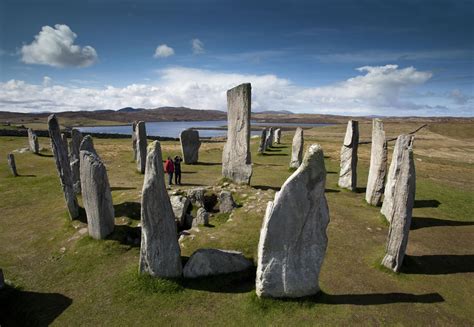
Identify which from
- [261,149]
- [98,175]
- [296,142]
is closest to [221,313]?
[98,175]

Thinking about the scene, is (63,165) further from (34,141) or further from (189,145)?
(34,141)

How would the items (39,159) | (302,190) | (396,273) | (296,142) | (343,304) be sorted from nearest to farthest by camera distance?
(302,190)
(343,304)
(396,273)
(296,142)
(39,159)

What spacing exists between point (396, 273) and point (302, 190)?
529cm

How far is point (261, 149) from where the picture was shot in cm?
3478

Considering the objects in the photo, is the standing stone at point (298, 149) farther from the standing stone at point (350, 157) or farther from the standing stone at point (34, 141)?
→ the standing stone at point (34, 141)

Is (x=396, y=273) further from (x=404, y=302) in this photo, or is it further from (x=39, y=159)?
(x=39, y=159)

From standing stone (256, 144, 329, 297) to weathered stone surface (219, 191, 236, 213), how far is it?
6.66 meters

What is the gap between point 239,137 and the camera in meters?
18.2

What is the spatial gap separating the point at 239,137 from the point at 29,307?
13.0 meters

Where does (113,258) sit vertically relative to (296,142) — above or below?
below

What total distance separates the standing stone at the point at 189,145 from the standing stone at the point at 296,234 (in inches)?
811

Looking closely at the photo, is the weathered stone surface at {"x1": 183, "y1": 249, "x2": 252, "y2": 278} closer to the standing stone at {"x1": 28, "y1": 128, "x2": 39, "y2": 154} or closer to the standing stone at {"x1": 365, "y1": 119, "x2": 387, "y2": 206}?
the standing stone at {"x1": 365, "y1": 119, "x2": 387, "y2": 206}

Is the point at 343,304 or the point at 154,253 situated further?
the point at 154,253

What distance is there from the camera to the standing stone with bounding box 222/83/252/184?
58.3 ft
